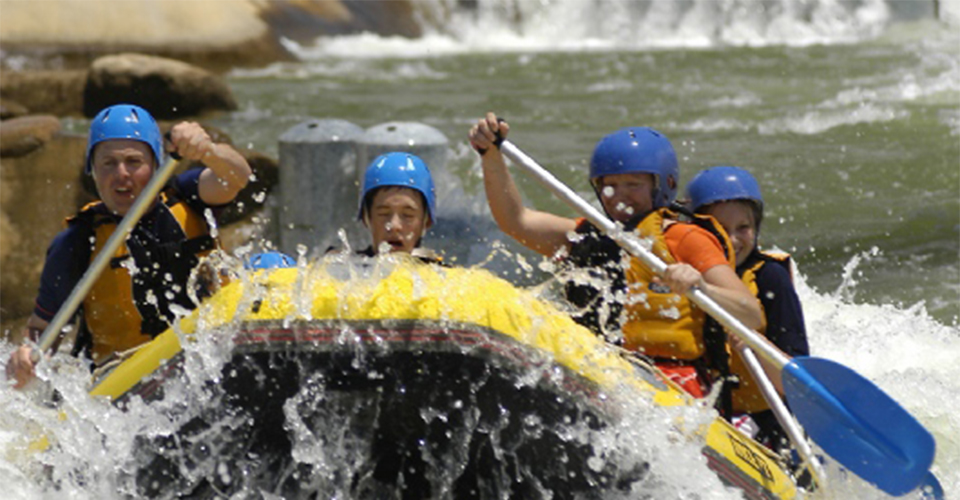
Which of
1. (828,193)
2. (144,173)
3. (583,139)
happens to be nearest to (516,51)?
(583,139)

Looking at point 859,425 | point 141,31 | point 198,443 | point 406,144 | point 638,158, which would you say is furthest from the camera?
point 141,31

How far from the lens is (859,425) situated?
417cm

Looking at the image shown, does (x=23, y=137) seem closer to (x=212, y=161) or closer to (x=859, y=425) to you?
(x=212, y=161)

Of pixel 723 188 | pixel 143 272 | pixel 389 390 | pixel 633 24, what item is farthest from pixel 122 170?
pixel 633 24

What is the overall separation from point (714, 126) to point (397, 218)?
8.86 meters

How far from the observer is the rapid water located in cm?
447

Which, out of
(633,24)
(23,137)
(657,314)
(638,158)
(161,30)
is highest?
(638,158)

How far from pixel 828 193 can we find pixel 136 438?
7416 mm

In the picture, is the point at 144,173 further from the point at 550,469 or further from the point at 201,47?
the point at 201,47

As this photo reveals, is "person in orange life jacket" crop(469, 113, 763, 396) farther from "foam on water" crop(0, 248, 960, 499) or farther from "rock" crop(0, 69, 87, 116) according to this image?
"rock" crop(0, 69, 87, 116)

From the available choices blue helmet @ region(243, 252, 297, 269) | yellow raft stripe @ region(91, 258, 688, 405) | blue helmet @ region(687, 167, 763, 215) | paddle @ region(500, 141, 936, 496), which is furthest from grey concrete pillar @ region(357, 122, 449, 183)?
yellow raft stripe @ region(91, 258, 688, 405)

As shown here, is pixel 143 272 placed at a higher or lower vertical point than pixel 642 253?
lower

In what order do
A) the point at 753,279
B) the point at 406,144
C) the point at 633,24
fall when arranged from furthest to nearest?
1. the point at 633,24
2. the point at 406,144
3. the point at 753,279

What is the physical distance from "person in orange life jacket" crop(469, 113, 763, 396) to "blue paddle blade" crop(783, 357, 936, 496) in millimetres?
315
